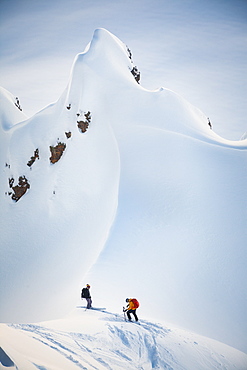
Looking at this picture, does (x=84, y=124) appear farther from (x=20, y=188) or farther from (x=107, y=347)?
(x=107, y=347)

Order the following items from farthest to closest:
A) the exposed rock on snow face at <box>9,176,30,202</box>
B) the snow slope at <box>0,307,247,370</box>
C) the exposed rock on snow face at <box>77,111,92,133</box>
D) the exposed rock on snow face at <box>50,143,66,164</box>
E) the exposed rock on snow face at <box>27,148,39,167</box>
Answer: the exposed rock on snow face at <box>27,148,39,167</box> → the exposed rock on snow face at <box>77,111,92,133</box> → the exposed rock on snow face at <box>50,143,66,164</box> → the exposed rock on snow face at <box>9,176,30,202</box> → the snow slope at <box>0,307,247,370</box>

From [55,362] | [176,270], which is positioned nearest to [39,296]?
[176,270]

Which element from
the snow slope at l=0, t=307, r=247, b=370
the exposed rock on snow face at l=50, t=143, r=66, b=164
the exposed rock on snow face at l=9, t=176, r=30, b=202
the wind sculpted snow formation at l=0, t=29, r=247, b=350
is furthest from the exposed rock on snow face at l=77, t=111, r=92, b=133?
the snow slope at l=0, t=307, r=247, b=370

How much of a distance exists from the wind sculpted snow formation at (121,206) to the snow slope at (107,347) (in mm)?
2888

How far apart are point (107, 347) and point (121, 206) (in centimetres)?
1559

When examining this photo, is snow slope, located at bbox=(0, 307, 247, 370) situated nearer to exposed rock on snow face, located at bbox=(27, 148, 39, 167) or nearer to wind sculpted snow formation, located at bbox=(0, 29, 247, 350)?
wind sculpted snow formation, located at bbox=(0, 29, 247, 350)

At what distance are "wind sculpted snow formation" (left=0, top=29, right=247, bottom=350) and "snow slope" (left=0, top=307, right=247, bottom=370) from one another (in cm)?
289

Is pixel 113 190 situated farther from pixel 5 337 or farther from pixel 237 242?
pixel 5 337

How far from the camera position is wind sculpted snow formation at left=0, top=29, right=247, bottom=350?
18.7 m

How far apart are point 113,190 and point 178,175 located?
5.81m

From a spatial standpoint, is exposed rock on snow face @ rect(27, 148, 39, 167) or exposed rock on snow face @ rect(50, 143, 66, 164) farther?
exposed rock on snow face @ rect(27, 148, 39, 167)

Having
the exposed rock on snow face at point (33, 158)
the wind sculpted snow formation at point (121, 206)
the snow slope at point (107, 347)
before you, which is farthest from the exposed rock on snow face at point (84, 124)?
the snow slope at point (107, 347)

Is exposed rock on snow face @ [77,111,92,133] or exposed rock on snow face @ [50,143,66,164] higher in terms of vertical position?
exposed rock on snow face @ [77,111,92,133]

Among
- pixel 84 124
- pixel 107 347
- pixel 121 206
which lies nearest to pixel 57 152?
pixel 84 124
